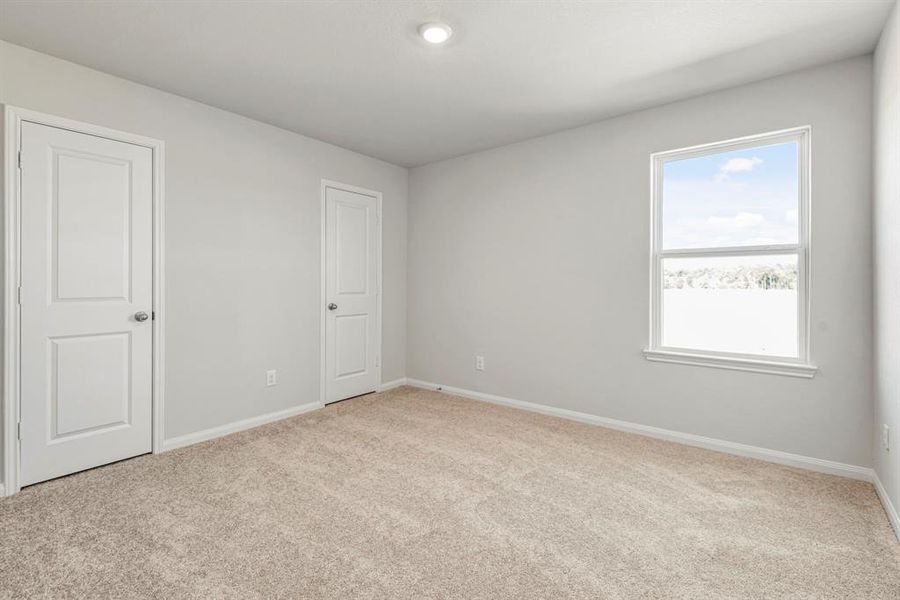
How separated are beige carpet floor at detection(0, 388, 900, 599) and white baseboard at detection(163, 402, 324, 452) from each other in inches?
5.1

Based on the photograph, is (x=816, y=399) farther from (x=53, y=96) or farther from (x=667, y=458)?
(x=53, y=96)

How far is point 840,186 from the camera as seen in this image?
2639 millimetres

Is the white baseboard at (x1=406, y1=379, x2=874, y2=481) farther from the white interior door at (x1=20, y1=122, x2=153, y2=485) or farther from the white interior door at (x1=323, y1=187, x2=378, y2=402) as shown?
the white interior door at (x1=20, y1=122, x2=153, y2=485)

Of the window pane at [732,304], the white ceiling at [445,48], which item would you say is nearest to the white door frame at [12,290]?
the white ceiling at [445,48]

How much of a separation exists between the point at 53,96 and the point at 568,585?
3.75 m

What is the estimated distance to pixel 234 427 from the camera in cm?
345

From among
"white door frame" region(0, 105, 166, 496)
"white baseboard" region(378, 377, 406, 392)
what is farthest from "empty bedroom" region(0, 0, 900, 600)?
"white baseboard" region(378, 377, 406, 392)

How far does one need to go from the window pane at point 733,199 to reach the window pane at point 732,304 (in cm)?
15

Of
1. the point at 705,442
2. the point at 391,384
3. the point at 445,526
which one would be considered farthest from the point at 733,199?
the point at 391,384

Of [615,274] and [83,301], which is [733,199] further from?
[83,301]

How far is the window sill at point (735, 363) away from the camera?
9.09 ft

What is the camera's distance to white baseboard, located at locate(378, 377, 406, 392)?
479 centimetres

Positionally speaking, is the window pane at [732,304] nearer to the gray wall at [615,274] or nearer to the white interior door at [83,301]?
the gray wall at [615,274]

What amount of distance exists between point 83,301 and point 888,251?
449 centimetres
